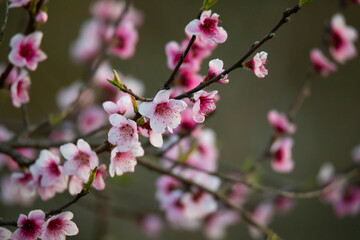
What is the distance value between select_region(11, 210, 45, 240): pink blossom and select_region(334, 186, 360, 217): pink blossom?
124cm

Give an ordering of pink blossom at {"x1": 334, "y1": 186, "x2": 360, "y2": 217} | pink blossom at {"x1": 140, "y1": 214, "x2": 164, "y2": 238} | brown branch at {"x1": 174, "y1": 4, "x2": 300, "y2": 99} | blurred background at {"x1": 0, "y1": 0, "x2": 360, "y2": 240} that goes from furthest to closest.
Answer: blurred background at {"x1": 0, "y1": 0, "x2": 360, "y2": 240} → pink blossom at {"x1": 140, "y1": 214, "x2": 164, "y2": 238} → pink blossom at {"x1": 334, "y1": 186, "x2": 360, "y2": 217} → brown branch at {"x1": 174, "y1": 4, "x2": 300, "y2": 99}

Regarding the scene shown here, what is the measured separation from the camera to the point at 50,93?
2299 mm

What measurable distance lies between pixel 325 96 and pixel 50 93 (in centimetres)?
208

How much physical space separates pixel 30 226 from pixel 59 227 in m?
0.05

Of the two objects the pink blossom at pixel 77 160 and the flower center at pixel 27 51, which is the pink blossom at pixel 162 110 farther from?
the flower center at pixel 27 51

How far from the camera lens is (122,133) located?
666mm

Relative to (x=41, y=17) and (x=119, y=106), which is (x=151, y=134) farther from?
(x=41, y=17)

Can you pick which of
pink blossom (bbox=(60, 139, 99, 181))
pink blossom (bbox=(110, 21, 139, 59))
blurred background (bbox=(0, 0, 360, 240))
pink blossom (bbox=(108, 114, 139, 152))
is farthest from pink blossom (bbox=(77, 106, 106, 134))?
blurred background (bbox=(0, 0, 360, 240))

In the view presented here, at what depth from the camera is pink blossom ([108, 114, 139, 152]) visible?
66 cm

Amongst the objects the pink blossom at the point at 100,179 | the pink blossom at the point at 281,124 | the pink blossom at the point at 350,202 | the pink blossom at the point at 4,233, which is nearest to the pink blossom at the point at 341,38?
the pink blossom at the point at 281,124

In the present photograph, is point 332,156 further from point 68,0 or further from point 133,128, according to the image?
point 133,128

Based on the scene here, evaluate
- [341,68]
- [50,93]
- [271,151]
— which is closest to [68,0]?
[50,93]

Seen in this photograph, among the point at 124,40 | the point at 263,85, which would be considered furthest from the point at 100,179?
the point at 263,85

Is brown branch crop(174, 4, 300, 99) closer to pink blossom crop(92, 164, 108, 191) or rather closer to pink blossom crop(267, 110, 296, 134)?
pink blossom crop(92, 164, 108, 191)
